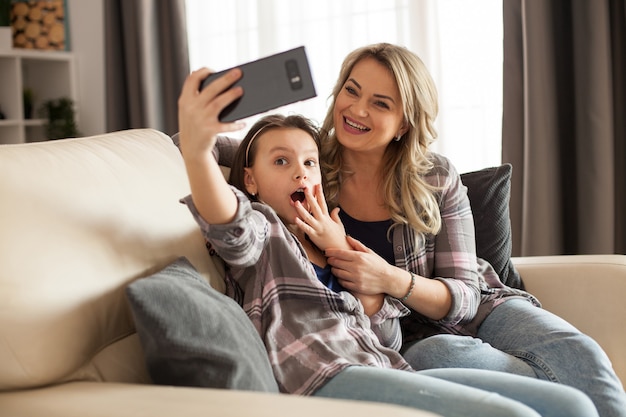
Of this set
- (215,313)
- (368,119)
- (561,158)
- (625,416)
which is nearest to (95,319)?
(215,313)

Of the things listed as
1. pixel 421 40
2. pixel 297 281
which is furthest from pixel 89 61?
pixel 297 281

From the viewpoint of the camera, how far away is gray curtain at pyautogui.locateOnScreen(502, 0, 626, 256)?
2662mm

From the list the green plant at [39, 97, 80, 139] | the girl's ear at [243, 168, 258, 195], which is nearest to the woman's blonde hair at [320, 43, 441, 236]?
the girl's ear at [243, 168, 258, 195]

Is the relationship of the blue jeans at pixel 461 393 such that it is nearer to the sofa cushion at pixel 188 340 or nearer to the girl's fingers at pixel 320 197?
the sofa cushion at pixel 188 340

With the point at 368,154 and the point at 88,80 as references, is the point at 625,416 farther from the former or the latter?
the point at 88,80

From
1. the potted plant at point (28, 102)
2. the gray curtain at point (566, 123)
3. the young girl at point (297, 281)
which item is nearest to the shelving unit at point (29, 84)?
the potted plant at point (28, 102)

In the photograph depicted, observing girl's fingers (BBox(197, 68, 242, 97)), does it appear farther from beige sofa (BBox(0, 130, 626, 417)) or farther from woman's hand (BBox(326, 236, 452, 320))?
woman's hand (BBox(326, 236, 452, 320))

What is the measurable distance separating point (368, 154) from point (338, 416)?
3.47 ft

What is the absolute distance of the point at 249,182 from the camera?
1.69m

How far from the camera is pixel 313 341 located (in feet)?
4.76

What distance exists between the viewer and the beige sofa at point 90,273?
1.10 m

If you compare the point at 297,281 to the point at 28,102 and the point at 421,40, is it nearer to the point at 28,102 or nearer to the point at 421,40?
the point at 421,40

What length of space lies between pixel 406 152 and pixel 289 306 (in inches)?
23.1

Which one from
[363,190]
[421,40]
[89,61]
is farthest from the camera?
[89,61]
